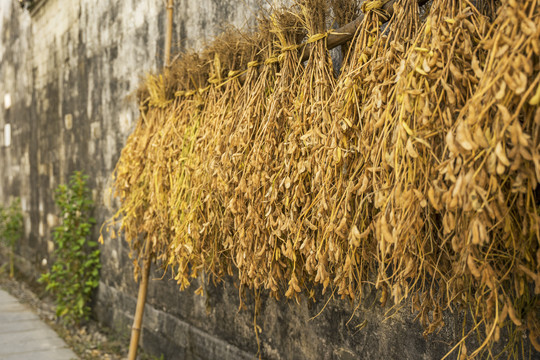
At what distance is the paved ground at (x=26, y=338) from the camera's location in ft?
14.1

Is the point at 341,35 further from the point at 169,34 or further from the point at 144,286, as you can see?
the point at 144,286

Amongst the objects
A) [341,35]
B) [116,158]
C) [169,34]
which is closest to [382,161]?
[341,35]

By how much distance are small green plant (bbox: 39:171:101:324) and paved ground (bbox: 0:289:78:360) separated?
283mm

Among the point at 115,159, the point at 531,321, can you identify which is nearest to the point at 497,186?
the point at 531,321

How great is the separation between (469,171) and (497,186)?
0.24 ft

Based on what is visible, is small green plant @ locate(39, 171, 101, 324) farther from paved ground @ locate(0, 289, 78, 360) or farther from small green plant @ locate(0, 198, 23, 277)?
small green plant @ locate(0, 198, 23, 277)

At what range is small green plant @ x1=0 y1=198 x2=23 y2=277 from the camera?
789 centimetres

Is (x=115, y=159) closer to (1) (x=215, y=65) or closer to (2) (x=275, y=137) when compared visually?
(1) (x=215, y=65)

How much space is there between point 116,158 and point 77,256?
4.31 feet

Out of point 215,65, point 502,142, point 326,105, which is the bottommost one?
point 502,142

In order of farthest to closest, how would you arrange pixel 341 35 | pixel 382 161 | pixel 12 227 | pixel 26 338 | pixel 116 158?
pixel 12 227 → pixel 26 338 → pixel 116 158 → pixel 341 35 → pixel 382 161

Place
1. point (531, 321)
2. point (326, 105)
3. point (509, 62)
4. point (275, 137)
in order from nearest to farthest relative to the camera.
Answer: point (509, 62) < point (531, 321) < point (326, 105) < point (275, 137)

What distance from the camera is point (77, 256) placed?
525 centimetres

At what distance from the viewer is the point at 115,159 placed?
4660 millimetres
